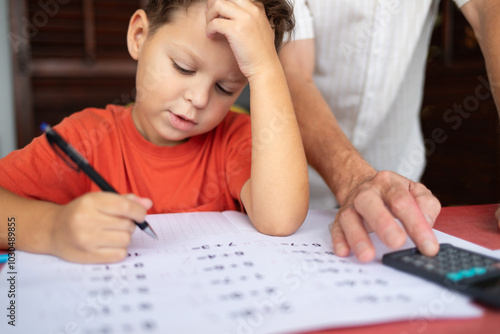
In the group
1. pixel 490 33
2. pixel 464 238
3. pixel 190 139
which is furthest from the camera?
pixel 190 139

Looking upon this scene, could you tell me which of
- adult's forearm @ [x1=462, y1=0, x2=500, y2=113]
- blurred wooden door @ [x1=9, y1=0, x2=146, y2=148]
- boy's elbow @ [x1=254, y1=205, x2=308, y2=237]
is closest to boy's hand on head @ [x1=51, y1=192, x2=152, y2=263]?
boy's elbow @ [x1=254, y1=205, x2=308, y2=237]

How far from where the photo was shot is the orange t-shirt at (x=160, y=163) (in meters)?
0.92

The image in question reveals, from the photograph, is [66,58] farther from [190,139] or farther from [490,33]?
[490,33]

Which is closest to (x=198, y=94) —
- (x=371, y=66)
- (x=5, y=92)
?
(x=371, y=66)

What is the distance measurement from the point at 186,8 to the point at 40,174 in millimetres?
405

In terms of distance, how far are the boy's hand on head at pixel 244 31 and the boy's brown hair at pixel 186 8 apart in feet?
0.25

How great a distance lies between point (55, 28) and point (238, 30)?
8.70 feet

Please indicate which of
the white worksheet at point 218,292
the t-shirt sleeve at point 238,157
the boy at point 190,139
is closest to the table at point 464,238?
the white worksheet at point 218,292

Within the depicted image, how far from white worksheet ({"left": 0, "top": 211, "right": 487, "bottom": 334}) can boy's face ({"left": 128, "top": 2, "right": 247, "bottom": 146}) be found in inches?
11.5

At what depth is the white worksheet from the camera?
1.28 ft

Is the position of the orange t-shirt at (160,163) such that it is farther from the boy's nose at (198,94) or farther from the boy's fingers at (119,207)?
the boy's fingers at (119,207)

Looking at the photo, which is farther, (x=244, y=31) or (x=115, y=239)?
(x=244, y=31)

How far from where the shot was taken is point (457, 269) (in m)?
0.49

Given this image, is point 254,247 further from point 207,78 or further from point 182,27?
point 182,27
